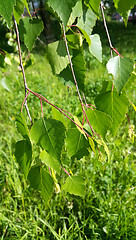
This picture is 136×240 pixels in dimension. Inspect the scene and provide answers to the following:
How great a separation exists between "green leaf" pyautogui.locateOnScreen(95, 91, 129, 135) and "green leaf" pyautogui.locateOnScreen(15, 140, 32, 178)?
17 cm

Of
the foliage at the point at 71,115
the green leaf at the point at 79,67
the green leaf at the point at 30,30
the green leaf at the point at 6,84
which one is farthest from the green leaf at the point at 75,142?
the green leaf at the point at 6,84

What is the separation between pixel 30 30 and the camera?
0.50 m

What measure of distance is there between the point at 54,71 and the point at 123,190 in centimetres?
120

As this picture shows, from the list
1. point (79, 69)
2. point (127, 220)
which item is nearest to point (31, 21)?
point (79, 69)

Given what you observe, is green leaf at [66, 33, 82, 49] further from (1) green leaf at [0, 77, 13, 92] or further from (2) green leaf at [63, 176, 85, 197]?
(1) green leaf at [0, 77, 13, 92]

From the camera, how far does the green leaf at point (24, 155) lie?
43 cm

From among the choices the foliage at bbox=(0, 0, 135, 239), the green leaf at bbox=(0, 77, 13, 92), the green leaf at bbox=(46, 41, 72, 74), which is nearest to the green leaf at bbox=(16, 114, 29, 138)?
the foliage at bbox=(0, 0, 135, 239)

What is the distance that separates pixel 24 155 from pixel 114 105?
8.3 inches

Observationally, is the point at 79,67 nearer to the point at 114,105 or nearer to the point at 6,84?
the point at 114,105

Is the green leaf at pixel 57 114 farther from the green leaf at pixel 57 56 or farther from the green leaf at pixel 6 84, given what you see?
the green leaf at pixel 6 84

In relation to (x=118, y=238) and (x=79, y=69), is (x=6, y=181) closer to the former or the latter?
(x=118, y=238)

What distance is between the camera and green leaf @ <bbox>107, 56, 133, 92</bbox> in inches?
16.7

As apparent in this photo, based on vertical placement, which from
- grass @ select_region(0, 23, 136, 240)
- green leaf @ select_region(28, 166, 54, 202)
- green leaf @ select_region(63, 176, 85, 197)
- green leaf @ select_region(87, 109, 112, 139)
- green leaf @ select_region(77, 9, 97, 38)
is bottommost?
grass @ select_region(0, 23, 136, 240)

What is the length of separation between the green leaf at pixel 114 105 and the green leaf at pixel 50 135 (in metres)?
0.12
